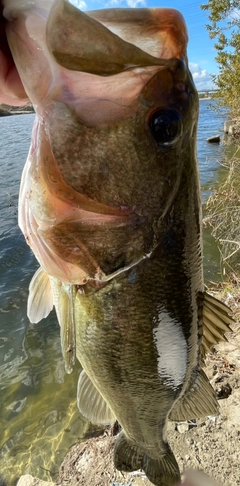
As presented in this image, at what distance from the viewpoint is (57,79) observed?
3.66ft

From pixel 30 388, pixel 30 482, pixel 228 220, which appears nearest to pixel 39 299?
pixel 30 482

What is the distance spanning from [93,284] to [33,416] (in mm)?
4503

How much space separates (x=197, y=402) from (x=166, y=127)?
1.58m

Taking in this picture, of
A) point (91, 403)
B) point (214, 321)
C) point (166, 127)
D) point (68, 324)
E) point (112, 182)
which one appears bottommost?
point (91, 403)

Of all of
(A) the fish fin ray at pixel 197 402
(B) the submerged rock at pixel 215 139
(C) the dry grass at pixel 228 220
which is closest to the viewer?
(A) the fish fin ray at pixel 197 402

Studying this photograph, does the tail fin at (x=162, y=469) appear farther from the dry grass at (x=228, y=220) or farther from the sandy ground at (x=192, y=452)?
the dry grass at (x=228, y=220)

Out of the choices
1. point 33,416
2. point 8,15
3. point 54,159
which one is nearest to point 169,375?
point 54,159

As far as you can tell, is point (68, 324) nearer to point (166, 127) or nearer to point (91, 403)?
point (166, 127)

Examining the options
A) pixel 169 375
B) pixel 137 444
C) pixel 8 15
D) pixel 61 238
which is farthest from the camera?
pixel 137 444

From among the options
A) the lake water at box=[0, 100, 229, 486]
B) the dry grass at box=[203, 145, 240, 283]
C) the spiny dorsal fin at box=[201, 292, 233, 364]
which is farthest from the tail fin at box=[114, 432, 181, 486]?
the dry grass at box=[203, 145, 240, 283]

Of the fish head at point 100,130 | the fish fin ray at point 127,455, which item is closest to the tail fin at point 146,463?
the fish fin ray at point 127,455

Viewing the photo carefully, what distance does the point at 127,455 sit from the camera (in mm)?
2379

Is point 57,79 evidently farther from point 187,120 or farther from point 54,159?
point 187,120

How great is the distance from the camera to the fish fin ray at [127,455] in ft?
7.77
